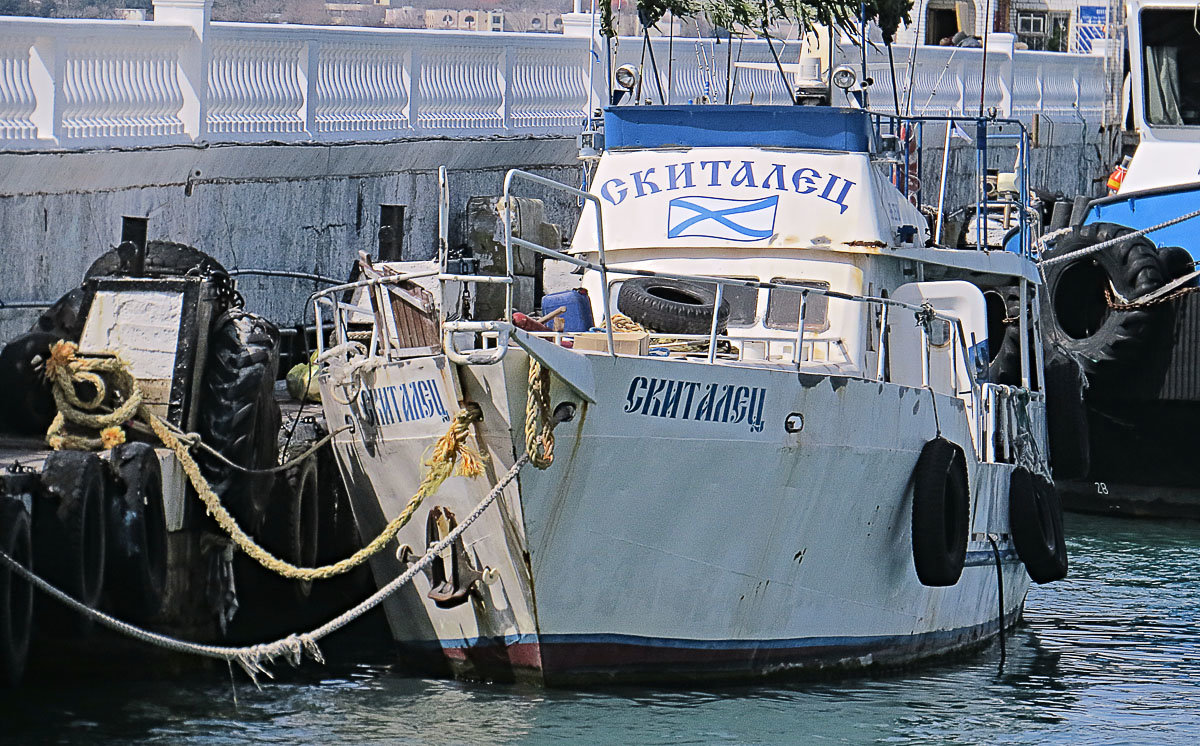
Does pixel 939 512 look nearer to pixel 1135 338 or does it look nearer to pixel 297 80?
pixel 1135 338

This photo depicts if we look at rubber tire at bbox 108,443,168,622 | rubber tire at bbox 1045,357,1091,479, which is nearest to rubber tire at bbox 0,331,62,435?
rubber tire at bbox 108,443,168,622

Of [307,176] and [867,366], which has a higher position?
[307,176]

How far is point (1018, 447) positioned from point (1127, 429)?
234 inches

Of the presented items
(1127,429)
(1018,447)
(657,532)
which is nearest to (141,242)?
(657,532)

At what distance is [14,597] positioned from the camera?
11.0 m

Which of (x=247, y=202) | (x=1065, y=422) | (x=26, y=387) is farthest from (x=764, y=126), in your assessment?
(x=247, y=202)

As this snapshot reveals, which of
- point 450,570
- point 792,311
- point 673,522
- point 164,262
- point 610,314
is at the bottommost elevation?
point 450,570

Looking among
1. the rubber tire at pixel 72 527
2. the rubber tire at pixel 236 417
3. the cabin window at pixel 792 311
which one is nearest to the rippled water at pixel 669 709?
the rubber tire at pixel 72 527

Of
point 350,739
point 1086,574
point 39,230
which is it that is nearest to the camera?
point 350,739

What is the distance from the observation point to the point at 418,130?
21172mm

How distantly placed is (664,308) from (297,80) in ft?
23.6

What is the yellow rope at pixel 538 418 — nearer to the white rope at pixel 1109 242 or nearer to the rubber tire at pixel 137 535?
the rubber tire at pixel 137 535

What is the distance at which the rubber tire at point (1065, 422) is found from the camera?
1670 centimetres

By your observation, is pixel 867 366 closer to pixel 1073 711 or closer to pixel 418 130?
pixel 1073 711
